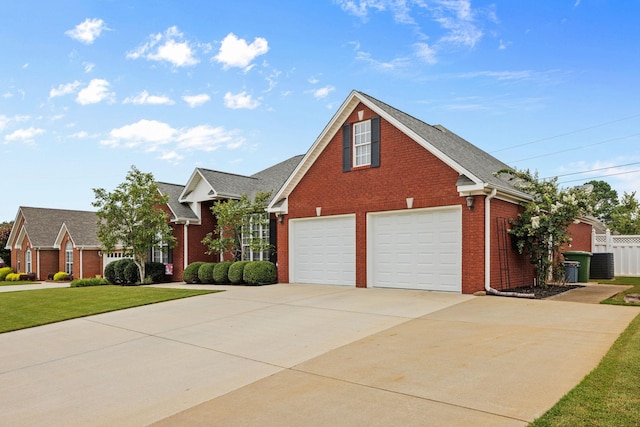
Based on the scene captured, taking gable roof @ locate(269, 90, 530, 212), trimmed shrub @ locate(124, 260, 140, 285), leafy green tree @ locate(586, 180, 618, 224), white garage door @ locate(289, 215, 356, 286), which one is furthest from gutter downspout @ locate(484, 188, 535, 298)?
leafy green tree @ locate(586, 180, 618, 224)

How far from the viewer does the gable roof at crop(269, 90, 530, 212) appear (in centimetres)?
1239

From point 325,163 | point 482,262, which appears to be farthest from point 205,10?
point 482,262

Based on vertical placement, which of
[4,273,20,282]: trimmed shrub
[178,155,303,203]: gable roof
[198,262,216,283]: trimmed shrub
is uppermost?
[178,155,303,203]: gable roof

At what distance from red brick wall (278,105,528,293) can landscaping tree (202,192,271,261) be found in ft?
7.09

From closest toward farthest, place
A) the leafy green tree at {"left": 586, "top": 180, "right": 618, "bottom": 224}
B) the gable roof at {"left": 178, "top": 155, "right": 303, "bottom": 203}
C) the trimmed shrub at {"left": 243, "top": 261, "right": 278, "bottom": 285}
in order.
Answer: the trimmed shrub at {"left": 243, "top": 261, "right": 278, "bottom": 285}
the gable roof at {"left": 178, "top": 155, "right": 303, "bottom": 203}
the leafy green tree at {"left": 586, "top": 180, "right": 618, "bottom": 224}

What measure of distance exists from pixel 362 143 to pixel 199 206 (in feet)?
34.2

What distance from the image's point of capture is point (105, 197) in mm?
21547

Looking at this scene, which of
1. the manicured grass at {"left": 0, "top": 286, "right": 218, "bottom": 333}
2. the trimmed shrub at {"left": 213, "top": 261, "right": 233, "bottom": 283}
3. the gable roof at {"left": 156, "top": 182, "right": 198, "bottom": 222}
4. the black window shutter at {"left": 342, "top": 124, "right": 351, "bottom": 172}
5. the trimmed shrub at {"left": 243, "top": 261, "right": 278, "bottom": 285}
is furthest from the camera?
the gable roof at {"left": 156, "top": 182, "right": 198, "bottom": 222}

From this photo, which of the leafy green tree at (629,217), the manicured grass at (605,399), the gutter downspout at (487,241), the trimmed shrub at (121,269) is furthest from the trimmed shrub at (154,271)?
the leafy green tree at (629,217)

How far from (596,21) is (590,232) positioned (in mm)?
10381

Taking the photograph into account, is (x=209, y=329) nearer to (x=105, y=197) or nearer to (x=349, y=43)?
(x=349, y=43)

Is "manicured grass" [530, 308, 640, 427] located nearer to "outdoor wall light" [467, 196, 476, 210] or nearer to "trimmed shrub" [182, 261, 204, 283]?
"outdoor wall light" [467, 196, 476, 210]

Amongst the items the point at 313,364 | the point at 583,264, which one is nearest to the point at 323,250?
the point at 583,264

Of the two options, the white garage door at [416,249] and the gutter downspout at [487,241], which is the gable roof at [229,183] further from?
the gutter downspout at [487,241]
